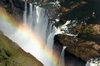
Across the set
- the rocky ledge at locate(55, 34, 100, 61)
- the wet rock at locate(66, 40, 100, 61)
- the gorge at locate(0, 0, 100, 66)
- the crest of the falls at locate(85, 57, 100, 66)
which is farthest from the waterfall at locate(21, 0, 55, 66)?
the crest of the falls at locate(85, 57, 100, 66)

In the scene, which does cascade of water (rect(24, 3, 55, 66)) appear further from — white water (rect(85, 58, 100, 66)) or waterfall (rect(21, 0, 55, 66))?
white water (rect(85, 58, 100, 66))

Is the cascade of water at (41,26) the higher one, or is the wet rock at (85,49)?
the wet rock at (85,49)

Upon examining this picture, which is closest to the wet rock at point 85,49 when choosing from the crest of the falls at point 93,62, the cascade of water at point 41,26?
the crest of the falls at point 93,62

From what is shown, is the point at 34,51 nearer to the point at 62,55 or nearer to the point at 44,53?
the point at 44,53

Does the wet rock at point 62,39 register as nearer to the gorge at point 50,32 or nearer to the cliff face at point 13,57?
the gorge at point 50,32

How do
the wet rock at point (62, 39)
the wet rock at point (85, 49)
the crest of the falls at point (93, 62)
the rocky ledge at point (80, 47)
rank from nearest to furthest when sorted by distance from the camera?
1. the crest of the falls at point (93, 62)
2. the wet rock at point (85, 49)
3. the rocky ledge at point (80, 47)
4. the wet rock at point (62, 39)

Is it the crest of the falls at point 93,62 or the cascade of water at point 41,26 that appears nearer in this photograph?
the crest of the falls at point 93,62

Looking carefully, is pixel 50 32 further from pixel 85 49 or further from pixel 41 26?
pixel 85 49

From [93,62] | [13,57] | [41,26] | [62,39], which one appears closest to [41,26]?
[41,26]

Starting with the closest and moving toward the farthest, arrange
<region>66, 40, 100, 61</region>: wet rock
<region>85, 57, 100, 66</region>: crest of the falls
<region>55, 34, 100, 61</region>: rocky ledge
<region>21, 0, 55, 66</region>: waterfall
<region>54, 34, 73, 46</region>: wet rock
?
<region>85, 57, 100, 66</region>: crest of the falls, <region>66, 40, 100, 61</region>: wet rock, <region>55, 34, 100, 61</region>: rocky ledge, <region>54, 34, 73, 46</region>: wet rock, <region>21, 0, 55, 66</region>: waterfall

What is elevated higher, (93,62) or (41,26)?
(93,62)

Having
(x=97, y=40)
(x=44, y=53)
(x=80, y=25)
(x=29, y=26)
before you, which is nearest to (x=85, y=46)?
(x=97, y=40)
